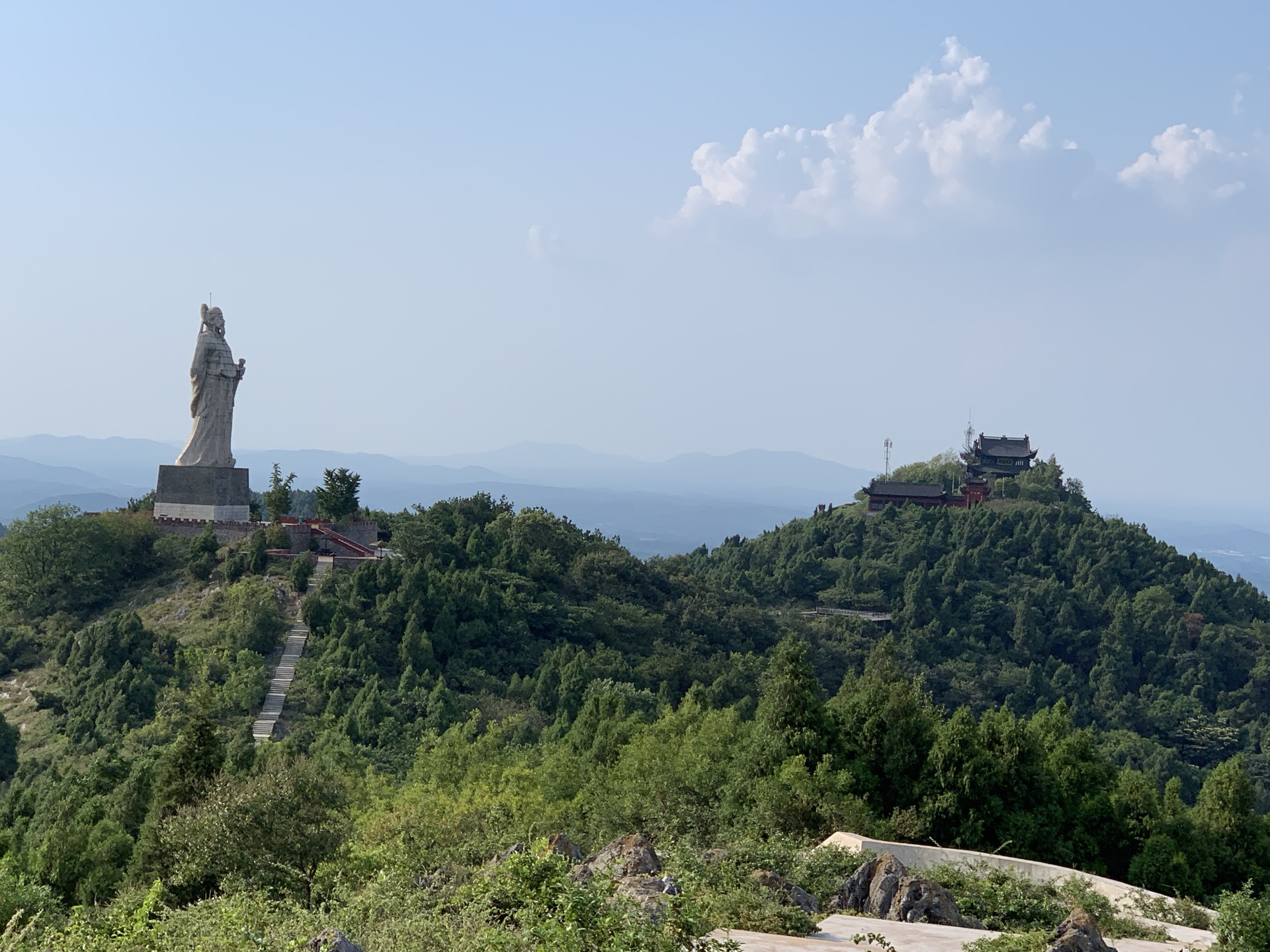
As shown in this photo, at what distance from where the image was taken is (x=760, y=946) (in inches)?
395

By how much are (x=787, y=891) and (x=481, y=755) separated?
995cm

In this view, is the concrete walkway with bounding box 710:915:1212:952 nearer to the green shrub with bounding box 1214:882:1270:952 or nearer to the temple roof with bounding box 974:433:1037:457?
the green shrub with bounding box 1214:882:1270:952

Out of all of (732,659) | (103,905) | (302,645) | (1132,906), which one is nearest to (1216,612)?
(732,659)

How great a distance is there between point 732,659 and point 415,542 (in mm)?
7844

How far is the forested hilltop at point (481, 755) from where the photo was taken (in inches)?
476

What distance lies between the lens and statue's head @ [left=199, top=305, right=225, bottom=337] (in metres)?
29.7

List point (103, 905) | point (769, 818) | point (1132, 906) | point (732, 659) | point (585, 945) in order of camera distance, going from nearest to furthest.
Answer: point (585, 945), point (1132, 906), point (103, 905), point (769, 818), point (732, 659)

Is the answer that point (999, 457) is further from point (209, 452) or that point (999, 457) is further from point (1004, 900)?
point (1004, 900)

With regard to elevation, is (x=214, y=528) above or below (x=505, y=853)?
above

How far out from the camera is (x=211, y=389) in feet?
96.8

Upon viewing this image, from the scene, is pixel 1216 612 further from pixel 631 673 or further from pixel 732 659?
pixel 631 673

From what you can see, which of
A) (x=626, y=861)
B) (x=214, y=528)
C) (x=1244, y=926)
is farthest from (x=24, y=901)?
(x=214, y=528)

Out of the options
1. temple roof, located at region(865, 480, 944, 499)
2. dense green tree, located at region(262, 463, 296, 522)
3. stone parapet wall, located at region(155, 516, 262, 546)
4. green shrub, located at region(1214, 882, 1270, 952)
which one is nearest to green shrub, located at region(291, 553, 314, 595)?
stone parapet wall, located at region(155, 516, 262, 546)

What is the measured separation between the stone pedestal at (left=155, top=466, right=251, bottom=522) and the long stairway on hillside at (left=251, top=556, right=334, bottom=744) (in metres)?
2.63
